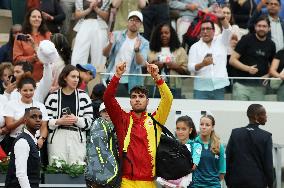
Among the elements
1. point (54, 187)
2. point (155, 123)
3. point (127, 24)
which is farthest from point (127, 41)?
point (155, 123)

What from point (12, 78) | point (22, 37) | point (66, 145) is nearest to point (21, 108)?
point (66, 145)

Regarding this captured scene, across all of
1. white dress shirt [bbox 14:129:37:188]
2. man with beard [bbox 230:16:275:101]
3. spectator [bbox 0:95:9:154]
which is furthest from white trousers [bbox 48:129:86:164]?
man with beard [bbox 230:16:275:101]

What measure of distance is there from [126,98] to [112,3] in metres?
2.87

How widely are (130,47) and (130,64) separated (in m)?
0.33

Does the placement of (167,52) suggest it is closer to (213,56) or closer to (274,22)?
(213,56)

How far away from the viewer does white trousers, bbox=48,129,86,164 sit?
16375 mm

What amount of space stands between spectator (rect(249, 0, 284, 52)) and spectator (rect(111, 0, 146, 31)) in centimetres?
193

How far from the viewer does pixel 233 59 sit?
19453mm

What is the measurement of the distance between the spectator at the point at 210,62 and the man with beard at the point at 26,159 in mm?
4955

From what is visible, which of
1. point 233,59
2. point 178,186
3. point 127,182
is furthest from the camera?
point 233,59

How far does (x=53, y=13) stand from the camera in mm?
21328

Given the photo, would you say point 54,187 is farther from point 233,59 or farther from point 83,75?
point 233,59

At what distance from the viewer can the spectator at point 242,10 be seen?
863 inches

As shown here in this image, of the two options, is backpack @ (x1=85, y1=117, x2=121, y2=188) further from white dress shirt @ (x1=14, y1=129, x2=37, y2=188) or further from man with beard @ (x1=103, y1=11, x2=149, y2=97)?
man with beard @ (x1=103, y1=11, x2=149, y2=97)
